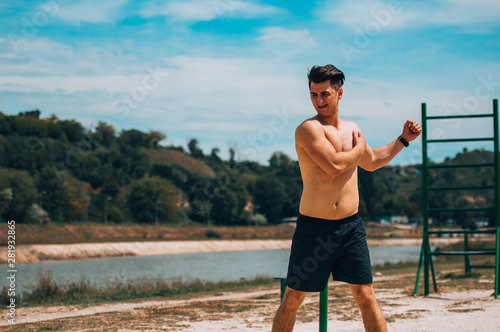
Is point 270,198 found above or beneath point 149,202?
above

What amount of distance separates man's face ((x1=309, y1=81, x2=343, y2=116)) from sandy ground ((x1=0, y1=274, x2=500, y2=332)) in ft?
10.4

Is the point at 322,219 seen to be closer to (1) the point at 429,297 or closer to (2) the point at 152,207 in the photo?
(1) the point at 429,297

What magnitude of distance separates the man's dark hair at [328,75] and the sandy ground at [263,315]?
330 cm

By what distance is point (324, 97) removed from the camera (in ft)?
13.5

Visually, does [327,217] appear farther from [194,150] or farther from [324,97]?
[194,150]

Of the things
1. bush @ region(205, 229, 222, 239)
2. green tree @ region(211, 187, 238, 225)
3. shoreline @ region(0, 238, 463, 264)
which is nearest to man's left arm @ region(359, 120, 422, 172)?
shoreline @ region(0, 238, 463, 264)

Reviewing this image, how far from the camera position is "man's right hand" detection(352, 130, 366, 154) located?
4.09 metres

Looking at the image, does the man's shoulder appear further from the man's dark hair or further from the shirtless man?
the man's dark hair

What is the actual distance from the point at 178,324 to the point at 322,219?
365 cm

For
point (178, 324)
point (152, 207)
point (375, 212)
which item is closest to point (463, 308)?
point (178, 324)

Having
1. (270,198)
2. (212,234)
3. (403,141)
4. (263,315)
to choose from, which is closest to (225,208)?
(270,198)

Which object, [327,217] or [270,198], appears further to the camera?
[270,198]

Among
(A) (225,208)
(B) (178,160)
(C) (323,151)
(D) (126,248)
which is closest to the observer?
(C) (323,151)

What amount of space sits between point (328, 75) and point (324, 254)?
1263mm
